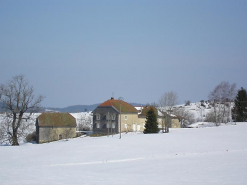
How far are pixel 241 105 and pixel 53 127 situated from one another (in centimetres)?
3828

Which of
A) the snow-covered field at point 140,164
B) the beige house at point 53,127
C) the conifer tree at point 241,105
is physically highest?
the conifer tree at point 241,105

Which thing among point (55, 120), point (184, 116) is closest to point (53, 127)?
point (55, 120)

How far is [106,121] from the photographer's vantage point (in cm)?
7050

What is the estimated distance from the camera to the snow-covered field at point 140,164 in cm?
1975

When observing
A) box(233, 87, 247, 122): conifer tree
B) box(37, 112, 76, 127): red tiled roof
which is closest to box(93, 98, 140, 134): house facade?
box(37, 112, 76, 127): red tiled roof

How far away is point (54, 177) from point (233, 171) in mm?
11448

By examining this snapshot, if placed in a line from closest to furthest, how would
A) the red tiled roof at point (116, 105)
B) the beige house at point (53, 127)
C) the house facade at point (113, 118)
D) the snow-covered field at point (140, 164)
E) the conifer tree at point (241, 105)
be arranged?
the snow-covered field at point (140, 164)
the beige house at point (53, 127)
the conifer tree at point (241, 105)
the house facade at point (113, 118)
the red tiled roof at point (116, 105)

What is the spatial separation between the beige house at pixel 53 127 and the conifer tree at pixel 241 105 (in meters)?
34.0

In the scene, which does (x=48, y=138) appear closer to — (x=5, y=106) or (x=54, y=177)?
(x=5, y=106)

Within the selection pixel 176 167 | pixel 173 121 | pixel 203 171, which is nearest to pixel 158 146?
pixel 176 167

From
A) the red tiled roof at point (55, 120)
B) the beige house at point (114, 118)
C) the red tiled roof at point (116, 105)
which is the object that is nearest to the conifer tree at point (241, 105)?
the beige house at point (114, 118)

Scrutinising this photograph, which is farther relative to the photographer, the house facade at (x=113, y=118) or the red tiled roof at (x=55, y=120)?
the house facade at (x=113, y=118)

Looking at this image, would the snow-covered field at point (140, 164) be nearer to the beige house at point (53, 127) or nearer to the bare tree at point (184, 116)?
the beige house at point (53, 127)

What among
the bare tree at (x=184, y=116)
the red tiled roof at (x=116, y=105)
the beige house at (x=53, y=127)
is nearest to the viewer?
the beige house at (x=53, y=127)
